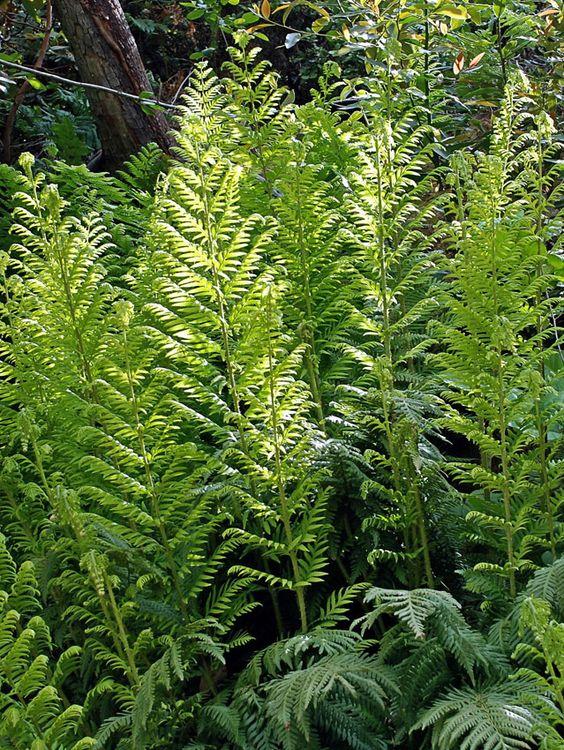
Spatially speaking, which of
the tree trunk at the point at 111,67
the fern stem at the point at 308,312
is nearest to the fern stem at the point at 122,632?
the fern stem at the point at 308,312

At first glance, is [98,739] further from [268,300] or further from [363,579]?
[268,300]

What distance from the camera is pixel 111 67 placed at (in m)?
4.01

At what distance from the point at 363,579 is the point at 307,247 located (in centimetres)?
102

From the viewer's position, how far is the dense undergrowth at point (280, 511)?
171 cm

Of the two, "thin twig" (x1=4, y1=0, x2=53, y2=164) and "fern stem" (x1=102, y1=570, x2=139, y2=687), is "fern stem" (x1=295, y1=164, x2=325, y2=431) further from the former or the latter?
"thin twig" (x1=4, y1=0, x2=53, y2=164)

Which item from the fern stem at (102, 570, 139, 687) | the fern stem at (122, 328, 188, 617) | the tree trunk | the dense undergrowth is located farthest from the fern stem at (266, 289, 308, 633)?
the tree trunk

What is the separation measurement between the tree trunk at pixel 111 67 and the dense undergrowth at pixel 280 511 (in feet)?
5.84

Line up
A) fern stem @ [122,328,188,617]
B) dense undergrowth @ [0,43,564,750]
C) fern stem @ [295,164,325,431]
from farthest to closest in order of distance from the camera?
1. fern stem @ [295,164,325,431]
2. fern stem @ [122,328,188,617]
3. dense undergrowth @ [0,43,564,750]

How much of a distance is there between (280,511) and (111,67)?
2885 mm

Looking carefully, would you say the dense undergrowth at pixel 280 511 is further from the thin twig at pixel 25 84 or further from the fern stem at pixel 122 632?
the thin twig at pixel 25 84

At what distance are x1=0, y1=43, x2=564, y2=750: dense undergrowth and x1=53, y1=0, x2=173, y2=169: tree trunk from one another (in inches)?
70.0

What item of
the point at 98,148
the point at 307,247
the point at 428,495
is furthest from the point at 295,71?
the point at 428,495

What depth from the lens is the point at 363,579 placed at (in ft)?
6.95

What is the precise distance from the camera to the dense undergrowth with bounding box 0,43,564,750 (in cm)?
171
